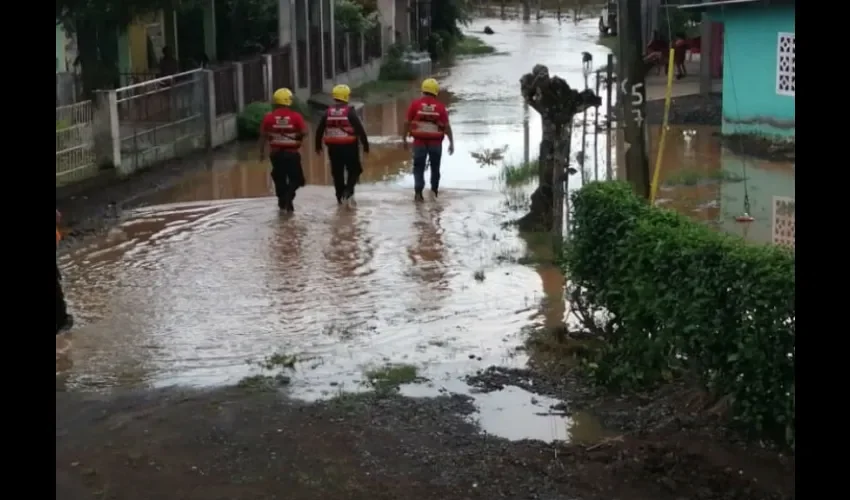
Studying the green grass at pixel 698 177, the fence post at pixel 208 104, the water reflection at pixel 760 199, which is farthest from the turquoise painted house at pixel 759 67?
the fence post at pixel 208 104

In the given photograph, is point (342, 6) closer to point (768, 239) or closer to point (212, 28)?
point (212, 28)

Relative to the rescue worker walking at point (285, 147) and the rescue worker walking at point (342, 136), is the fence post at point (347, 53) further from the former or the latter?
the rescue worker walking at point (285, 147)

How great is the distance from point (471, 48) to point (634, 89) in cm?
4032

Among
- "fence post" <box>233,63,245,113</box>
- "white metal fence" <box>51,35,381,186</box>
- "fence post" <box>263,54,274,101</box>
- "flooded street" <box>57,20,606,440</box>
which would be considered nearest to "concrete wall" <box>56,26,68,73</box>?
"white metal fence" <box>51,35,381,186</box>

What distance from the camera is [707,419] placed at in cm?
681

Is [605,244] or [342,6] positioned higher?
[342,6]

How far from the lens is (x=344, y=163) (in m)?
15.1

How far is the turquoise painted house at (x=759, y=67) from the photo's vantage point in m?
20.1

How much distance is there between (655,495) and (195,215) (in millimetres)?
10037

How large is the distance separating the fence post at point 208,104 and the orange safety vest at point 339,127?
6194mm

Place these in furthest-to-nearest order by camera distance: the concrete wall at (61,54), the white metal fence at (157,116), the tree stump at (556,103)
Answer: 1. the concrete wall at (61,54)
2. the white metal fence at (157,116)
3. the tree stump at (556,103)

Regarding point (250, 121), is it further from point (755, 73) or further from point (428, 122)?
point (755, 73)
